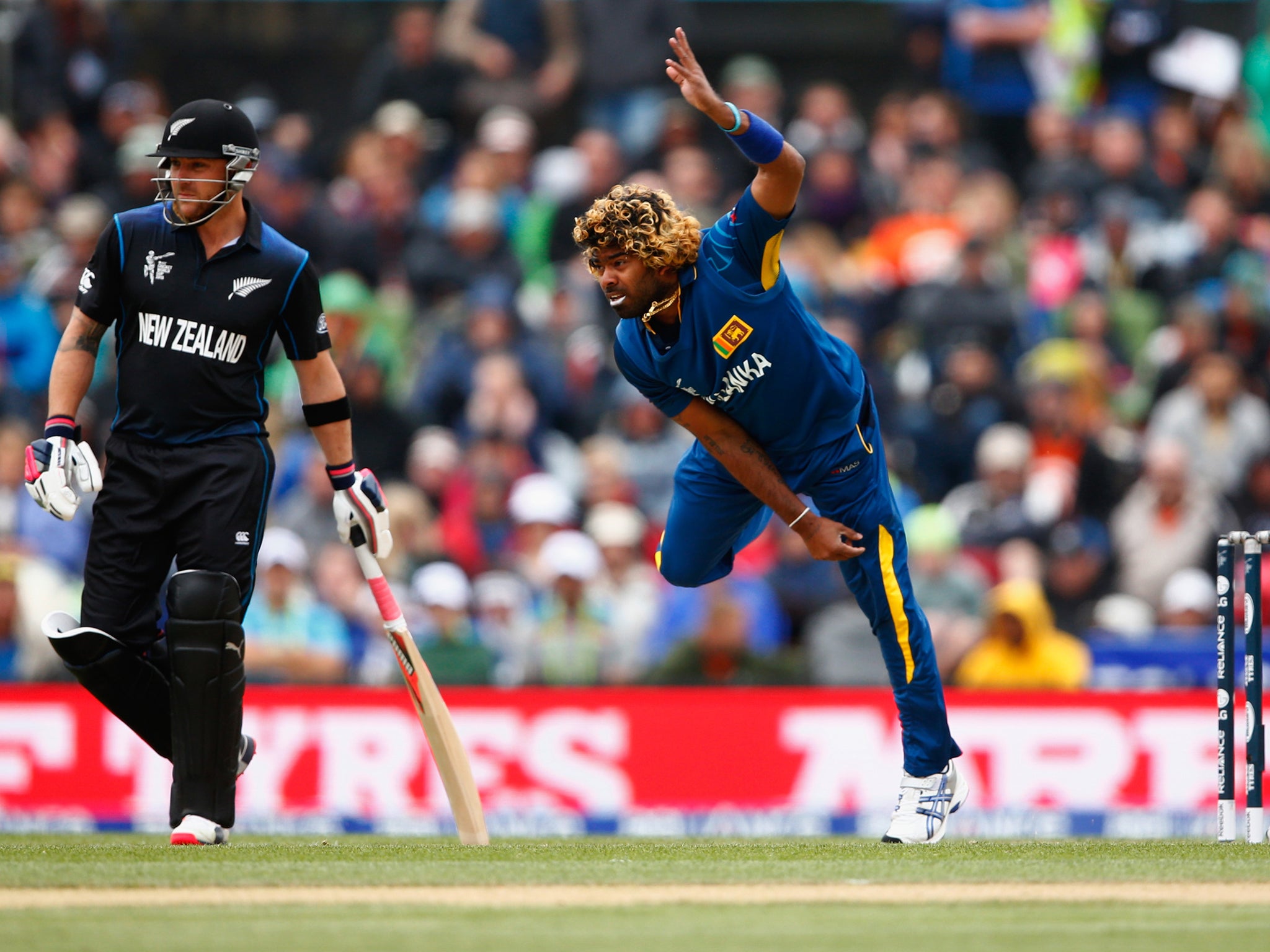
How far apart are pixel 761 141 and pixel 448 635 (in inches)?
192

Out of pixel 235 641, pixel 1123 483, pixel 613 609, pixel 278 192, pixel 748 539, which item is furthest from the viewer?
pixel 278 192

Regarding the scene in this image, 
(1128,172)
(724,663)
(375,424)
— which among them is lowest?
(724,663)

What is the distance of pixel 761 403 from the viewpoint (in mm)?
5898

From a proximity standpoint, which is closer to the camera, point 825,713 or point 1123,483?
point 825,713

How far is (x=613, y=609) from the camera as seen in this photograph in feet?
33.0

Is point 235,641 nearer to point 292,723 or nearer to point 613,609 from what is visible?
point 292,723

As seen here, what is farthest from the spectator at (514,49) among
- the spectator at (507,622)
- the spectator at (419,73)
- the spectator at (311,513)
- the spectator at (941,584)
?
the spectator at (941,584)

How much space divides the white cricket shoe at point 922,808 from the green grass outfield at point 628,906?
0.09 m

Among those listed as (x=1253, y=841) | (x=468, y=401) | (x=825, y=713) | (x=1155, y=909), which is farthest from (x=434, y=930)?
(x=468, y=401)

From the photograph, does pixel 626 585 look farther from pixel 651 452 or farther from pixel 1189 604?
pixel 1189 604

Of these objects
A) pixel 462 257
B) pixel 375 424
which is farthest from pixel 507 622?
pixel 462 257

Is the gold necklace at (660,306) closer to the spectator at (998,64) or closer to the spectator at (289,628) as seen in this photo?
the spectator at (289,628)

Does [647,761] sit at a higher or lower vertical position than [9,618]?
lower

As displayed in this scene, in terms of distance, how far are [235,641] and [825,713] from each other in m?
4.02
